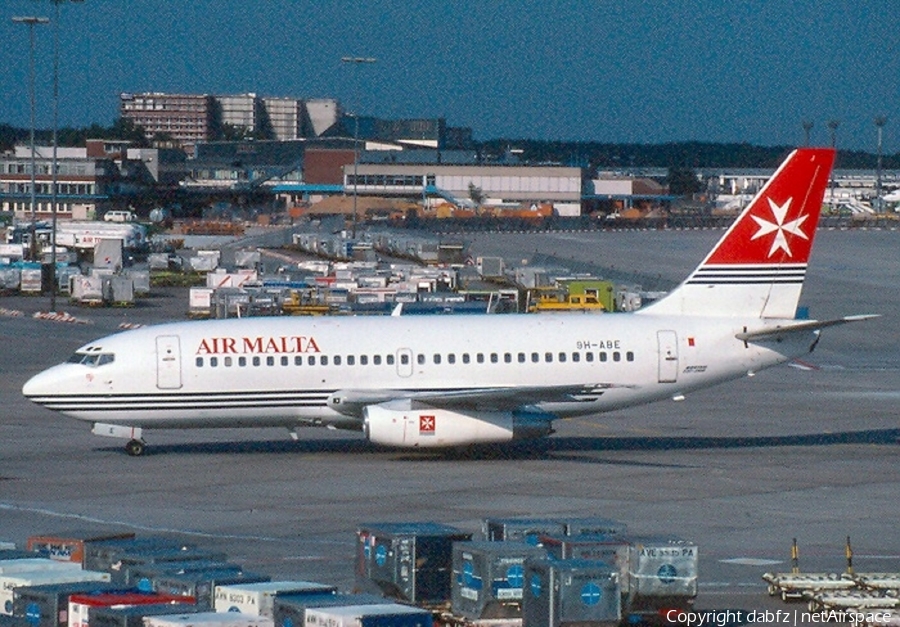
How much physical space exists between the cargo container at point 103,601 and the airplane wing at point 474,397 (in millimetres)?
19861

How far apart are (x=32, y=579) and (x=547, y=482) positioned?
1853 centimetres

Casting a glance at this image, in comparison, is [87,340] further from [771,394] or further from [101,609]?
[101,609]

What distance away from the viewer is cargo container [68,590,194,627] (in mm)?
19250

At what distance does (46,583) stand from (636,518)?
49.1 feet

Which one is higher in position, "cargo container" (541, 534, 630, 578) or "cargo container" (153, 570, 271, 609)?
"cargo container" (541, 534, 630, 578)

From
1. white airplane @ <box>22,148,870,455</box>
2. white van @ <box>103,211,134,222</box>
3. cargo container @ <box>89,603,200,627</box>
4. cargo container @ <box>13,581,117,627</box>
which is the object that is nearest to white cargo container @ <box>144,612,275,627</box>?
cargo container @ <box>89,603,200,627</box>

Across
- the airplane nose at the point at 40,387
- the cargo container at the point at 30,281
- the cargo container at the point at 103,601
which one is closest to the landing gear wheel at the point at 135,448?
the airplane nose at the point at 40,387

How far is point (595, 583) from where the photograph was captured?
21.2 meters

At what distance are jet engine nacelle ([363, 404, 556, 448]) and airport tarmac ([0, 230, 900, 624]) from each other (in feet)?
2.45

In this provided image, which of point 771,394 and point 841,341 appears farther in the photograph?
point 841,341

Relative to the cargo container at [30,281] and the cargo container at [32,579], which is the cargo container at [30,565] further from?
the cargo container at [30,281]

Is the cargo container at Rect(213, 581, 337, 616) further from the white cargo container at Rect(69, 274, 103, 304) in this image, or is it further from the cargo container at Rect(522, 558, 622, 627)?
the white cargo container at Rect(69, 274, 103, 304)

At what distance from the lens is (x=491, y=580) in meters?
22.2

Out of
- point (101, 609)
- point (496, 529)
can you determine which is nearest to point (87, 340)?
point (496, 529)
